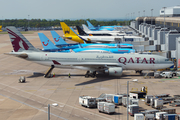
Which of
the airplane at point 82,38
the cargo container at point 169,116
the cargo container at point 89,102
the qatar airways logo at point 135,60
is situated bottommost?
the cargo container at point 169,116

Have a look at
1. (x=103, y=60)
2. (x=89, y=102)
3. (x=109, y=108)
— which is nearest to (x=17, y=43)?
(x=103, y=60)

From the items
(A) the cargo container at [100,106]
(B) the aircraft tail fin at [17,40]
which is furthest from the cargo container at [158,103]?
(B) the aircraft tail fin at [17,40]

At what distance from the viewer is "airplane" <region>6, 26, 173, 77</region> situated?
49469 mm

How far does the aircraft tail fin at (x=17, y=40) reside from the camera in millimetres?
50344

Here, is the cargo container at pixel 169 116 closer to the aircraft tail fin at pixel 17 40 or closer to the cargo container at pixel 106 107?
the cargo container at pixel 106 107

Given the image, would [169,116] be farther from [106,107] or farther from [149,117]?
[106,107]

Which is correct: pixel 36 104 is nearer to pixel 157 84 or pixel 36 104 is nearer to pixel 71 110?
pixel 71 110

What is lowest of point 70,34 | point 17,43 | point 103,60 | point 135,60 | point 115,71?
point 115,71

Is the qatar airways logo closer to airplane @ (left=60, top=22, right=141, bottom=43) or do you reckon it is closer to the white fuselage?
the white fuselage

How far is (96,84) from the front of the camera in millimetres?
44438

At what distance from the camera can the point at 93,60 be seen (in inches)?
1972

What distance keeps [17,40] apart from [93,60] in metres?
15.4

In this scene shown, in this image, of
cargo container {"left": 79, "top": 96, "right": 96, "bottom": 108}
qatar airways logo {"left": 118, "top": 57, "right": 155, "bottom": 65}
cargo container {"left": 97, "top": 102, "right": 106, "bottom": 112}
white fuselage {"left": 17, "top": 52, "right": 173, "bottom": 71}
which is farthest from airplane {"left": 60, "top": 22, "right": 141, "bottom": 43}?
cargo container {"left": 97, "top": 102, "right": 106, "bottom": 112}

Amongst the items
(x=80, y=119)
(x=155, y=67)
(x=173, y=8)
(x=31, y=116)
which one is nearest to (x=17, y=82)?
(x=31, y=116)
